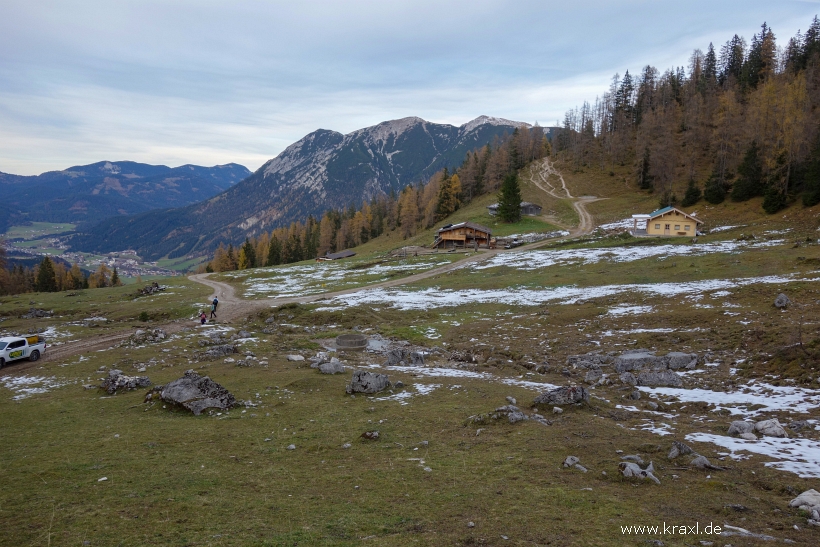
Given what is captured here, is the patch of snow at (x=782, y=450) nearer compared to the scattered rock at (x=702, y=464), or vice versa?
the patch of snow at (x=782, y=450)

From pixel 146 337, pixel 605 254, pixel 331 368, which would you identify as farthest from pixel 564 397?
pixel 605 254

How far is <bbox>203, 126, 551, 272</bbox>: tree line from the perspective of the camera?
12600 centimetres

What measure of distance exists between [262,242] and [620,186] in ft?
418

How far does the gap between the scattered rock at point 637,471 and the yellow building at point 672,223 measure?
72197mm

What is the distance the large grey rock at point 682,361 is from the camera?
21.4m

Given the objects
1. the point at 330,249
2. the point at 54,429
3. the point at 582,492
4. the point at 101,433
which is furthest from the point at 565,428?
the point at 330,249

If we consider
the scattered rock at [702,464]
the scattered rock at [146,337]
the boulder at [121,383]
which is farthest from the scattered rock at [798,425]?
the scattered rock at [146,337]

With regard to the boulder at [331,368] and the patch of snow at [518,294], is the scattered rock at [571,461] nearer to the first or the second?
the boulder at [331,368]

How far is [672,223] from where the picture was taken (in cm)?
7225

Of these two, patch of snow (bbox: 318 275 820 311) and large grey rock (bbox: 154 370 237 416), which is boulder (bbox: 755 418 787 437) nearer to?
large grey rock (bbox: 154 370 237 416)

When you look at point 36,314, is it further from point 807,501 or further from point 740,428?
point 807,501

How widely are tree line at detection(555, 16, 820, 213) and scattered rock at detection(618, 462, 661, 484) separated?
75.7 meters

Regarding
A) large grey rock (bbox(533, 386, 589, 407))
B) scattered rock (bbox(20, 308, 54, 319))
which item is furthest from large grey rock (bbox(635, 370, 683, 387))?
scattered rock (bbox(20, 308, 54, 319))

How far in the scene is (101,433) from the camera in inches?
603
